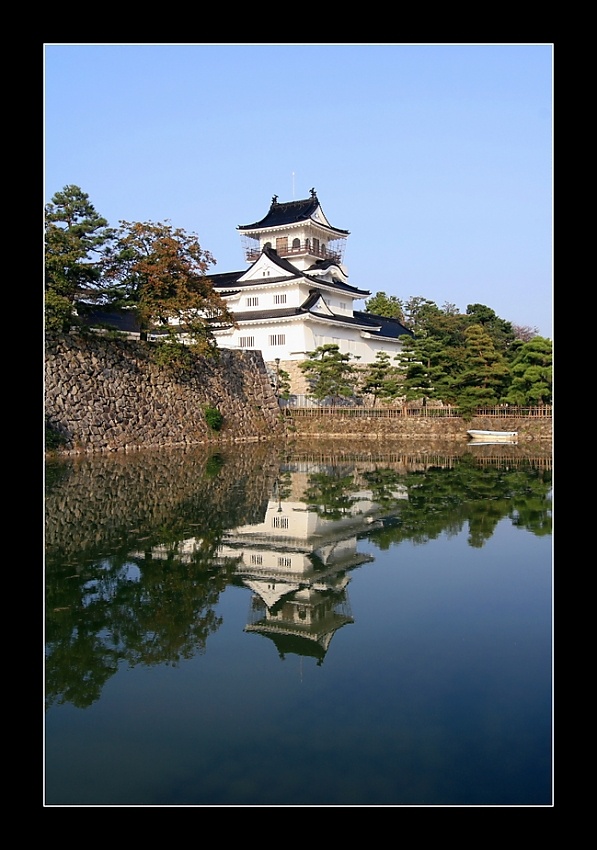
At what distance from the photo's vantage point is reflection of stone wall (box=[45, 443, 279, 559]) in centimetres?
829

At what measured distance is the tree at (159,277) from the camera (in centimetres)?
2050

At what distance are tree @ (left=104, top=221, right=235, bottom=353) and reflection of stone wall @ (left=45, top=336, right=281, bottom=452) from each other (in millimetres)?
1449

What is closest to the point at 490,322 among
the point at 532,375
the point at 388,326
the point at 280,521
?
the point at 388,326

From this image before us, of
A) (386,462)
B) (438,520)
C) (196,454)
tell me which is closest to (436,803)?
(438,520)

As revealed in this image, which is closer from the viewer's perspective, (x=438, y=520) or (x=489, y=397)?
(x=438, y=520)

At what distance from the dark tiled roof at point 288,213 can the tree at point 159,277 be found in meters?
13.8

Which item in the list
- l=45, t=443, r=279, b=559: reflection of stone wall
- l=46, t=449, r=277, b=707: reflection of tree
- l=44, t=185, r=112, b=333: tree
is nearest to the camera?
l=46, t=449, r=277, b=707: reflection of tree

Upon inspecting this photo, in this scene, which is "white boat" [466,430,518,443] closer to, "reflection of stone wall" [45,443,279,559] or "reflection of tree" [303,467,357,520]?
"reflection of stone wall" [45,443,279,559]

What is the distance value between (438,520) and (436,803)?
21.3ft

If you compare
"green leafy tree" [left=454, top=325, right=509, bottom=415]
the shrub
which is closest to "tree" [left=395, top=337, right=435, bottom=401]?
"green leafy tree" [left=454, top=325, right=509, bottom=415]

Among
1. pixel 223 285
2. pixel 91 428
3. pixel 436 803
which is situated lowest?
pixel 436 803

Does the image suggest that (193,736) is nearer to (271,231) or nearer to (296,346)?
(296,346)

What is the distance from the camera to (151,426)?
2152 cm

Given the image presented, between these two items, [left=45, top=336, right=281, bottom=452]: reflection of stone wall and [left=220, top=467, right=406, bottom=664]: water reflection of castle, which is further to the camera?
[left=45, top=336, right=281, bottom=452]: reflection of stone wall
